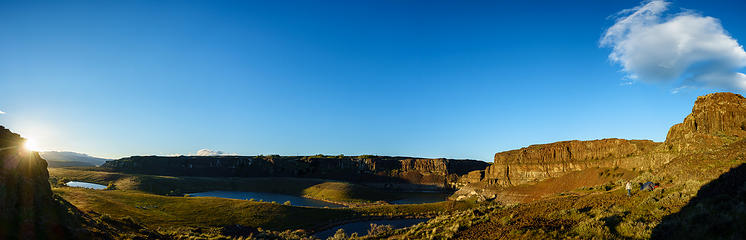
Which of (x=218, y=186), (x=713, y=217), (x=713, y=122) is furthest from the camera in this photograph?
(x=218, y=186)

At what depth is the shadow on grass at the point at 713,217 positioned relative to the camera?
9.82 m

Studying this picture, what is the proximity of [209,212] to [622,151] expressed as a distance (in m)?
82.4

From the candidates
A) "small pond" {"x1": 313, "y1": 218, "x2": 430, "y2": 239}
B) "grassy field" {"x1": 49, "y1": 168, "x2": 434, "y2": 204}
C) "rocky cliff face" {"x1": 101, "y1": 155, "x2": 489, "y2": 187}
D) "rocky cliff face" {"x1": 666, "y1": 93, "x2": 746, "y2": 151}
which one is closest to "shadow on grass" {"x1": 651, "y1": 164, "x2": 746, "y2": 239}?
"rocky cliff face" {"x1": 666, "y1": 93, "x2": 746, "y2": 151}

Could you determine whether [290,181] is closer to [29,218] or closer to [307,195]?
[307,195]

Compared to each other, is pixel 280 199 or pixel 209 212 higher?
pixel 209 212

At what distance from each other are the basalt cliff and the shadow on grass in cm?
1661

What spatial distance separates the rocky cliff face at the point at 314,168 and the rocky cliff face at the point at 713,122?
124449mm

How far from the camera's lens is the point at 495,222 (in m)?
20.9

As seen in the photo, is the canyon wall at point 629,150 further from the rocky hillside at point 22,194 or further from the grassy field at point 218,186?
the rocky hillside at point 22,194

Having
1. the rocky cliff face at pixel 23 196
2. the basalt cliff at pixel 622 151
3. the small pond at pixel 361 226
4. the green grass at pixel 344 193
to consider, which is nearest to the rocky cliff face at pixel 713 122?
the basalt cliff at pixel 622 151

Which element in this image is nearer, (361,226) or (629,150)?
(361,226)

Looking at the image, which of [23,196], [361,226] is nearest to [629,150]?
[361,226]

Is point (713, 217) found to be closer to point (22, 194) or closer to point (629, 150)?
point (22, 194)

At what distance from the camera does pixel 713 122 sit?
34406 mm
